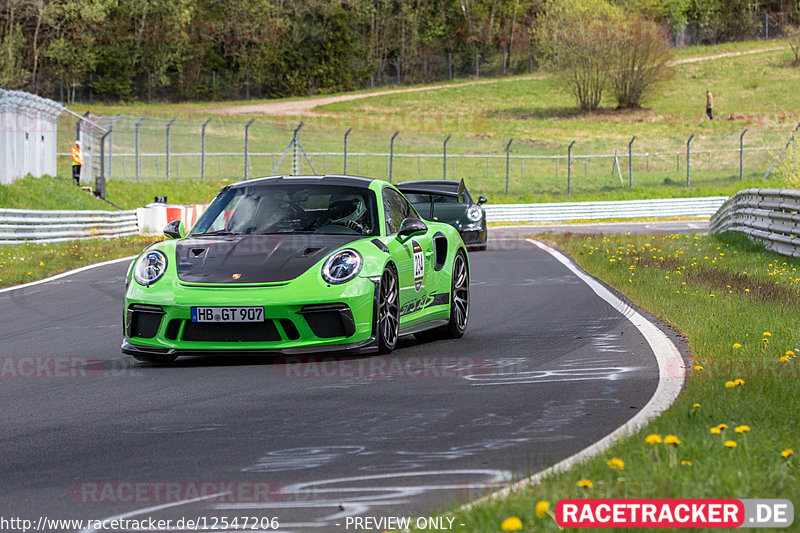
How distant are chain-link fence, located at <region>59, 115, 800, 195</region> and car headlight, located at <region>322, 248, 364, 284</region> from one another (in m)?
35.3

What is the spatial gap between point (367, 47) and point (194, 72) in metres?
16.2

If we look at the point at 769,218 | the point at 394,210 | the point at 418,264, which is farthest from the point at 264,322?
Answer: the point at 769,218

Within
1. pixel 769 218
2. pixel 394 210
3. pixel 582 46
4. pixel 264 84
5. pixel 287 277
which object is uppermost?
pixel 582 46

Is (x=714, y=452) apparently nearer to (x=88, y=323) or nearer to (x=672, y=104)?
(x=88, y=323)

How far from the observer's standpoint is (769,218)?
18.4 meters

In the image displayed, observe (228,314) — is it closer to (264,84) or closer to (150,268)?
(150,268)

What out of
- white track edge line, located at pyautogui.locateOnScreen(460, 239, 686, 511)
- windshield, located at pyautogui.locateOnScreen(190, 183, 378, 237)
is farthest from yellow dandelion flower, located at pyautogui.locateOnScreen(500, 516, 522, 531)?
windshield, located at pyautogui.locateOnScreen(190, 183, 378, 237)

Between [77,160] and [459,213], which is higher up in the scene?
[77,160]

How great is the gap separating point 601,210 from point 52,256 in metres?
24.8

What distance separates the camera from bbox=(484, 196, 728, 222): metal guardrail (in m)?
39.7

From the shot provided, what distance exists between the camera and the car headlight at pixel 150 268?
798 cm

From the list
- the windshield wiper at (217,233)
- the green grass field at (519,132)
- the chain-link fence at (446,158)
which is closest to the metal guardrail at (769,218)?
the windshield wiper at (217,233)

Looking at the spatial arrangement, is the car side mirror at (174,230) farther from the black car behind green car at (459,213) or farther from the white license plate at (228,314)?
the black car behind green car at (459,213)

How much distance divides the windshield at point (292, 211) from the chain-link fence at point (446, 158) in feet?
112
